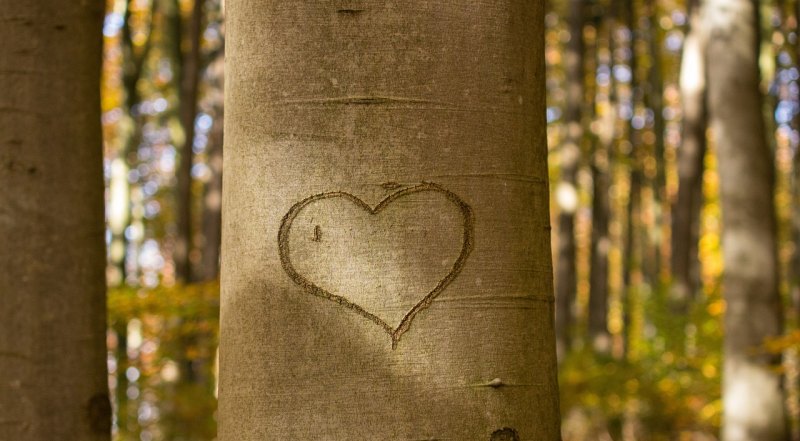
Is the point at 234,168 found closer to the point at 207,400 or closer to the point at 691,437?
the point at 207,400

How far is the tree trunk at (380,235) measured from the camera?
130 cm

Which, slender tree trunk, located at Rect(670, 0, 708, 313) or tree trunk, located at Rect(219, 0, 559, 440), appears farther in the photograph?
slender tree trunk, located at Rect(670, 0, 708, 313)

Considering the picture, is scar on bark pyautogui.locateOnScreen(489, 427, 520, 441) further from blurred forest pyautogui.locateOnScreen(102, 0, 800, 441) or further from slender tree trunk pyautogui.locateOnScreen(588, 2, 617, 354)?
slender tree trunk pyautogui.locateOnScreen(588, 2, 617, 354)

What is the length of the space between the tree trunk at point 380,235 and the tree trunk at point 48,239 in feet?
4.00

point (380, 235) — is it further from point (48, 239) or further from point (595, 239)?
point (595, 239)

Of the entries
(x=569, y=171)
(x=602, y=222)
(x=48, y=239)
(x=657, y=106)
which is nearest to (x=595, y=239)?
(x=602, y=222)

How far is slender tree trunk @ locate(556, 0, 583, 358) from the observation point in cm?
1334

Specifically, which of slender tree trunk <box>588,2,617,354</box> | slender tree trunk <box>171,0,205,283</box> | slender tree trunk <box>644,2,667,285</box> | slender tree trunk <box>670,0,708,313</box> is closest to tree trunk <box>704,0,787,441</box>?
slender tree trunk <box>670,0,708,313</box>

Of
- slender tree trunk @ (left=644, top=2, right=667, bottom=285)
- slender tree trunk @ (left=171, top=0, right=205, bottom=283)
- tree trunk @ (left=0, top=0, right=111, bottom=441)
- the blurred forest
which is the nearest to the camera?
tree trunk @ (left=0, top=0, right=111, bottom=441)

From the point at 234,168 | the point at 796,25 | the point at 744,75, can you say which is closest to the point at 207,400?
the point at 744,75

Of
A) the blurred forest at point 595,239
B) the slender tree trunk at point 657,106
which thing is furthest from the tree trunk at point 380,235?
the slender tree trunk at point 657,106

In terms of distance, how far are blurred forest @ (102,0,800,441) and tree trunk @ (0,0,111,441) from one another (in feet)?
12.7

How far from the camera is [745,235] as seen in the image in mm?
6344

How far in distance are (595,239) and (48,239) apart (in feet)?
56.8
